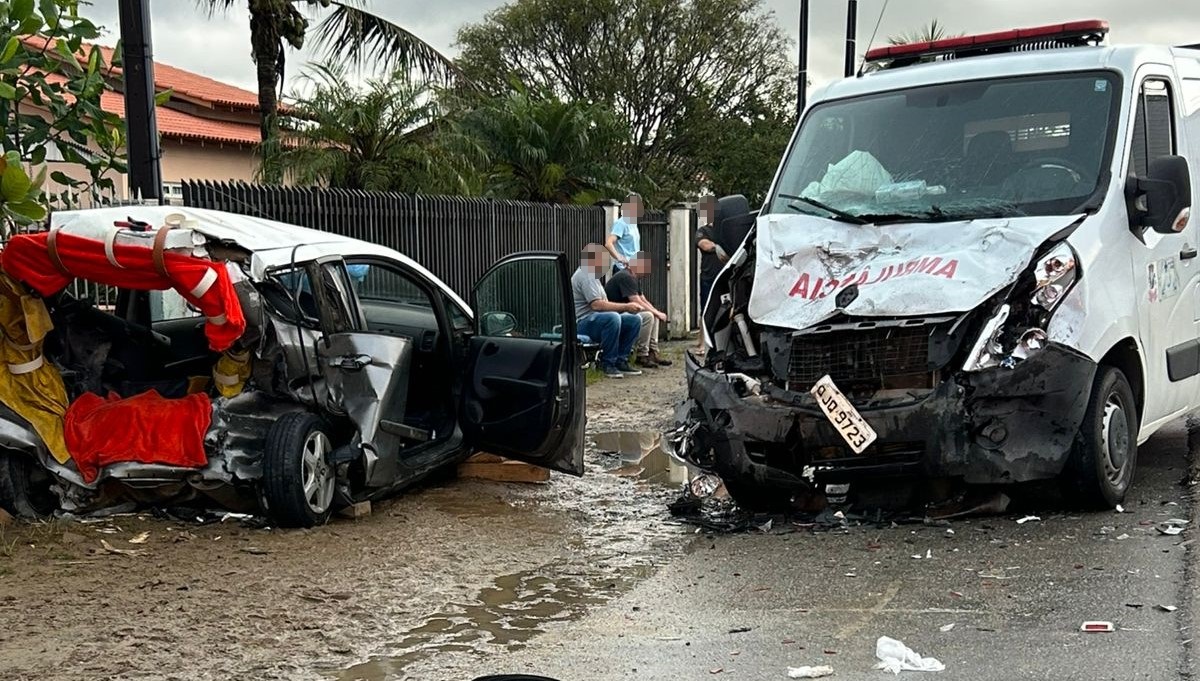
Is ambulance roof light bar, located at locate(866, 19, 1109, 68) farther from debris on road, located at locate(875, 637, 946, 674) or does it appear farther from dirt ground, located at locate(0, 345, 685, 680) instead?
debris on road, located at locate(875, 637, 946, 674)

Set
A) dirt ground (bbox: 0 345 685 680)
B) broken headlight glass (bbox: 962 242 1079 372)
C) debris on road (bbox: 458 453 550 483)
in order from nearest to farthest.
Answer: dirt ground (bbox: 0 345 685 680) → broken headlight glass (bbox: 962 242 1079 372) → debris on road (bbox: 458 453 550 483)

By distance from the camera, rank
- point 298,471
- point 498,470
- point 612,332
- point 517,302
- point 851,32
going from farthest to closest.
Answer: point 851,32
point 612,332
point 517,302
point 498,470
point 298,471

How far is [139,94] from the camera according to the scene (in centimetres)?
780

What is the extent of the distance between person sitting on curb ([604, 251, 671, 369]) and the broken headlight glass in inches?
307

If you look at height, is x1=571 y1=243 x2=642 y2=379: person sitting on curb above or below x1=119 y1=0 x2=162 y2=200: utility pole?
below

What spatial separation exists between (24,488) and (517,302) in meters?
3.51

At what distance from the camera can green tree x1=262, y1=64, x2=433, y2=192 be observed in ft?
56.4

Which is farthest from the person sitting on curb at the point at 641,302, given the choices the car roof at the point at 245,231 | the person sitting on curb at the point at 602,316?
the car roof at the point at 245,231

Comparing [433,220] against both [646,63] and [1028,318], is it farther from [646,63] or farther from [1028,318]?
[646,63]

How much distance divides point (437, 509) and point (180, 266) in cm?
218

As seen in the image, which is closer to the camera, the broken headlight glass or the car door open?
the broken headlight glass

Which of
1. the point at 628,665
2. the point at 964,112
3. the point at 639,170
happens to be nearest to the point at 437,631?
the point at 628,665

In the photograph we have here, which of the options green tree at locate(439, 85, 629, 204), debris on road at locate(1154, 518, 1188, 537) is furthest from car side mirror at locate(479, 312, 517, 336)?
green tree at locate(439, 85, 629, 204)

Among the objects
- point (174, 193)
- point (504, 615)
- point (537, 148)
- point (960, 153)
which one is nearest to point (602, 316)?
point (174, 193)
